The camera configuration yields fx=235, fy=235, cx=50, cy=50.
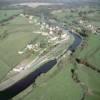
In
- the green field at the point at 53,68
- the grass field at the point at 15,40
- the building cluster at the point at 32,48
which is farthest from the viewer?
the building cluster at the point at 32,48

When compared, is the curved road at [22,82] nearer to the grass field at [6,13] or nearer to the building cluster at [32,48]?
the building cluster at [32,48]

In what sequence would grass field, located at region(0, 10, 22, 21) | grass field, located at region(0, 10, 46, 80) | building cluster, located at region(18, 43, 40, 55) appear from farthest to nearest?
grass field, located at region(0, 10, 22, 21) → building cluster, located at region(18, 43, 40, 55) → grass field, located at region(0, 10, 46, 80)

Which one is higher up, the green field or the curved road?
the green field

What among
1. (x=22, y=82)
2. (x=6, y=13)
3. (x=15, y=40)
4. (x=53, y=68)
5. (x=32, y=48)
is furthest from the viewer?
(x=6, y=13)

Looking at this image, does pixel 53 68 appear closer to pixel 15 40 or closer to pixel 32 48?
pixel 32 48

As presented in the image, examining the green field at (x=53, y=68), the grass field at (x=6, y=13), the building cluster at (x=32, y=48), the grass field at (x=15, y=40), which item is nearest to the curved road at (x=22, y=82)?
the green field at (x=53, y=68)

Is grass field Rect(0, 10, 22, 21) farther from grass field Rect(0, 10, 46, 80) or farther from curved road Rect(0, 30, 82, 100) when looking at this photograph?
curved road Rect(0, 30, 82, 100)

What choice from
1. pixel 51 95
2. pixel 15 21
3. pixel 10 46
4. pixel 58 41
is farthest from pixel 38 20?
pixel 51 95

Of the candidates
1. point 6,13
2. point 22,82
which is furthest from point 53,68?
point 6,13

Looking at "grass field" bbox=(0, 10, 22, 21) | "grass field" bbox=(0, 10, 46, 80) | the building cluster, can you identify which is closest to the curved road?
"grass field" bbox=(0, 10, 46, 80)

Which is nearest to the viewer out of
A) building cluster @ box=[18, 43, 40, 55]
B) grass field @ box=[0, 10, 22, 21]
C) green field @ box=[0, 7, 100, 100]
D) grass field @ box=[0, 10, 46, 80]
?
green field @ box=[0, 7, 100, 100]

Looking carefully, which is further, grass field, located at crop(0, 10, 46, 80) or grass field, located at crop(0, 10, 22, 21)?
grass field, located at crop(0, 10, 22, 21)

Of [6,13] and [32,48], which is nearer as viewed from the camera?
[32,48]

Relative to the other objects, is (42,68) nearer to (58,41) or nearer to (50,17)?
(58,41)
